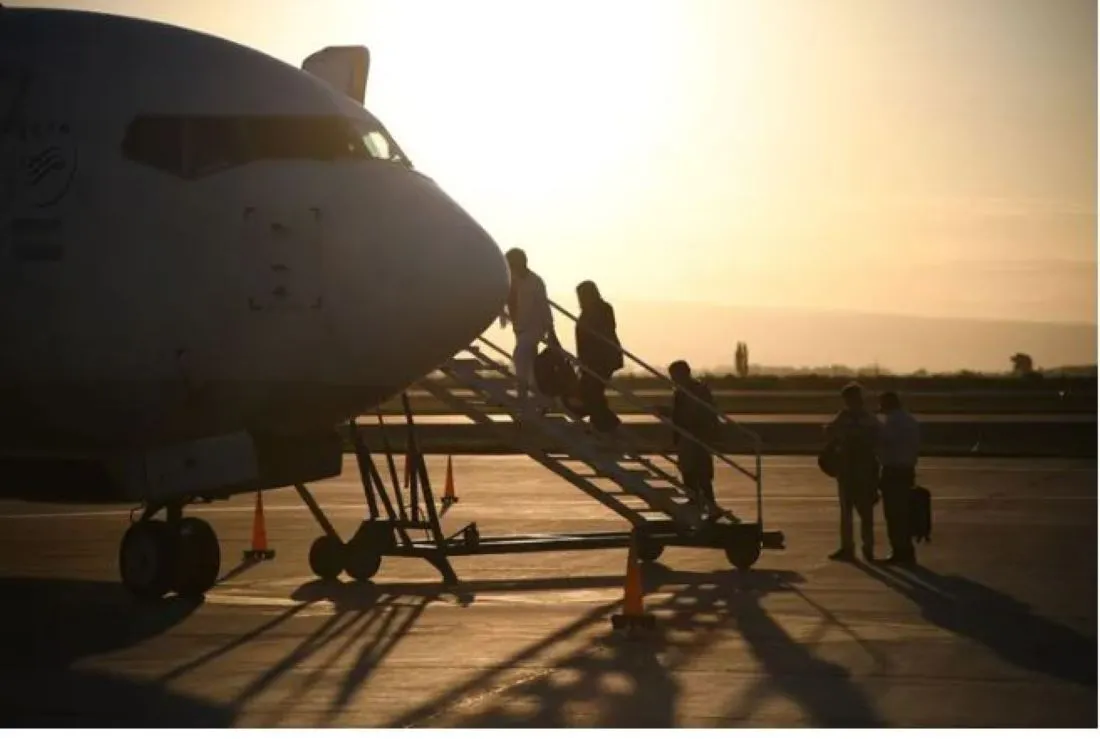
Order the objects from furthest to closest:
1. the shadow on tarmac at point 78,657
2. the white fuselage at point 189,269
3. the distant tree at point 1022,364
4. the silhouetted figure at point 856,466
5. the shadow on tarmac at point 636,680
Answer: the distant tree at point 1022,364, the silhouetted figure at point 856,466, the white fuselage at point 189,269, the shadow on tarmac at point 78,657, the shadow on tarmac at point 636,680

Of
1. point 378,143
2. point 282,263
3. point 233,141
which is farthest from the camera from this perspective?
point 378,143

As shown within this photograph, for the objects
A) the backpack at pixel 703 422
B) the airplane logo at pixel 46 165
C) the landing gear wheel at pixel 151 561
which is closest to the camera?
the airplane logo at pixel 46 165

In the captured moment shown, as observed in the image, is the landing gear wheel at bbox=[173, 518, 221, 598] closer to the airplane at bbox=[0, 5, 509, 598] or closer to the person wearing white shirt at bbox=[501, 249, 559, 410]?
the airplane at bbox=[0, 5, 509, 598]

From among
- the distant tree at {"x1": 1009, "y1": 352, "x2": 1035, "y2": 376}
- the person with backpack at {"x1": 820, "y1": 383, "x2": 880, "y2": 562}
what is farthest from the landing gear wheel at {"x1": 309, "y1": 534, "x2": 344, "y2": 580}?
the distant tree at {"x1": 1009, "y1": 352, "x2": 1035, "y2": 376}

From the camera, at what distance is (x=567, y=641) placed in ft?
51.6

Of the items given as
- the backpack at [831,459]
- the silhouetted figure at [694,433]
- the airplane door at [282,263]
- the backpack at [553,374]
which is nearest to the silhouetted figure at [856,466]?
the backpack at [831,459]

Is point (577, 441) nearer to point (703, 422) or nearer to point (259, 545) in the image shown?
point (703, 422)

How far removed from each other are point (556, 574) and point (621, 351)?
326cm

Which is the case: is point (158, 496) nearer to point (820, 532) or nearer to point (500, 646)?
point (500, 646)

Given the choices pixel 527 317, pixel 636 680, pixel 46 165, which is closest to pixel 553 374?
pixel 527 317

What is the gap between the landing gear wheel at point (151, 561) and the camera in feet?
57.8

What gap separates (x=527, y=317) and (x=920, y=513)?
542 centimetres

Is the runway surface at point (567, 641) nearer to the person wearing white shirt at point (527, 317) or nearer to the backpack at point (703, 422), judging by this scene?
the backpack at point (703, 422)

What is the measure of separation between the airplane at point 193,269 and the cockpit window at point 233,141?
0.07ft
